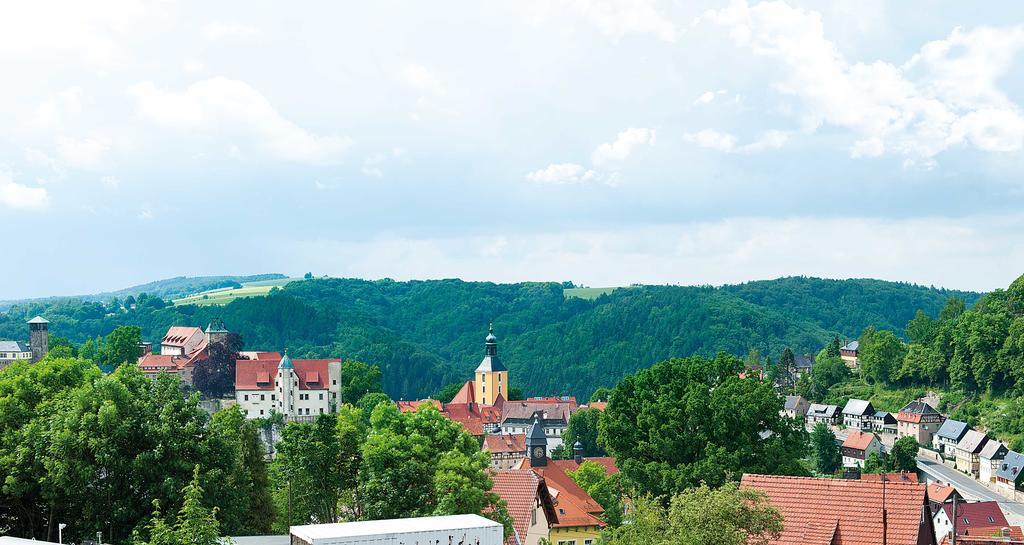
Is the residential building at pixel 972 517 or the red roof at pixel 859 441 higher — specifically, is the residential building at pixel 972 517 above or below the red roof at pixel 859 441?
below

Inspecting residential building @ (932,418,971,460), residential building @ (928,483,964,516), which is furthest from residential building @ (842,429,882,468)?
residential building @ (928,483,964,516)

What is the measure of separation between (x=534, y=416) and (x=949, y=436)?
4752 centimetres

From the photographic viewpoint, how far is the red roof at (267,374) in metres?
105

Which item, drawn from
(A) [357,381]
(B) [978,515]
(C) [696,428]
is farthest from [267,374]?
(C) [696,428]

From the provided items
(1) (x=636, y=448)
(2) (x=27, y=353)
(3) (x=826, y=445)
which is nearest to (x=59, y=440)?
(1) (x=636, y=448)

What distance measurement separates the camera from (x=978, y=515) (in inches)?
3219

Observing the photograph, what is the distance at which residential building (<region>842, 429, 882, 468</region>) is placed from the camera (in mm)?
121500

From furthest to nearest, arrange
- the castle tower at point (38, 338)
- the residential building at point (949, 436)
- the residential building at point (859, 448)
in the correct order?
the castle tower at point (38, 338), the residential building at point (949, 436), the residential building at point (859, 448)

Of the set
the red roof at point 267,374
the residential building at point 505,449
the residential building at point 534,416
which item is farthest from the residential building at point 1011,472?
the red roof at point 267,374

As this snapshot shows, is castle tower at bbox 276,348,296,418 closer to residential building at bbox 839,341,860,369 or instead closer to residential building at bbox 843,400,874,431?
residential building at bbox 843,400,874,431

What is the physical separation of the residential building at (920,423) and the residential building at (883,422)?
1.76m

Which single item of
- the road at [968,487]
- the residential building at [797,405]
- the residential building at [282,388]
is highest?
the residential building at [282,388]

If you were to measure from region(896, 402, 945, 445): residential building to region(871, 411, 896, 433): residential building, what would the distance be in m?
1.76

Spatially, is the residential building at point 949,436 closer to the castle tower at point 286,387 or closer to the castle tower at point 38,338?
the castle tower at point 286,387
